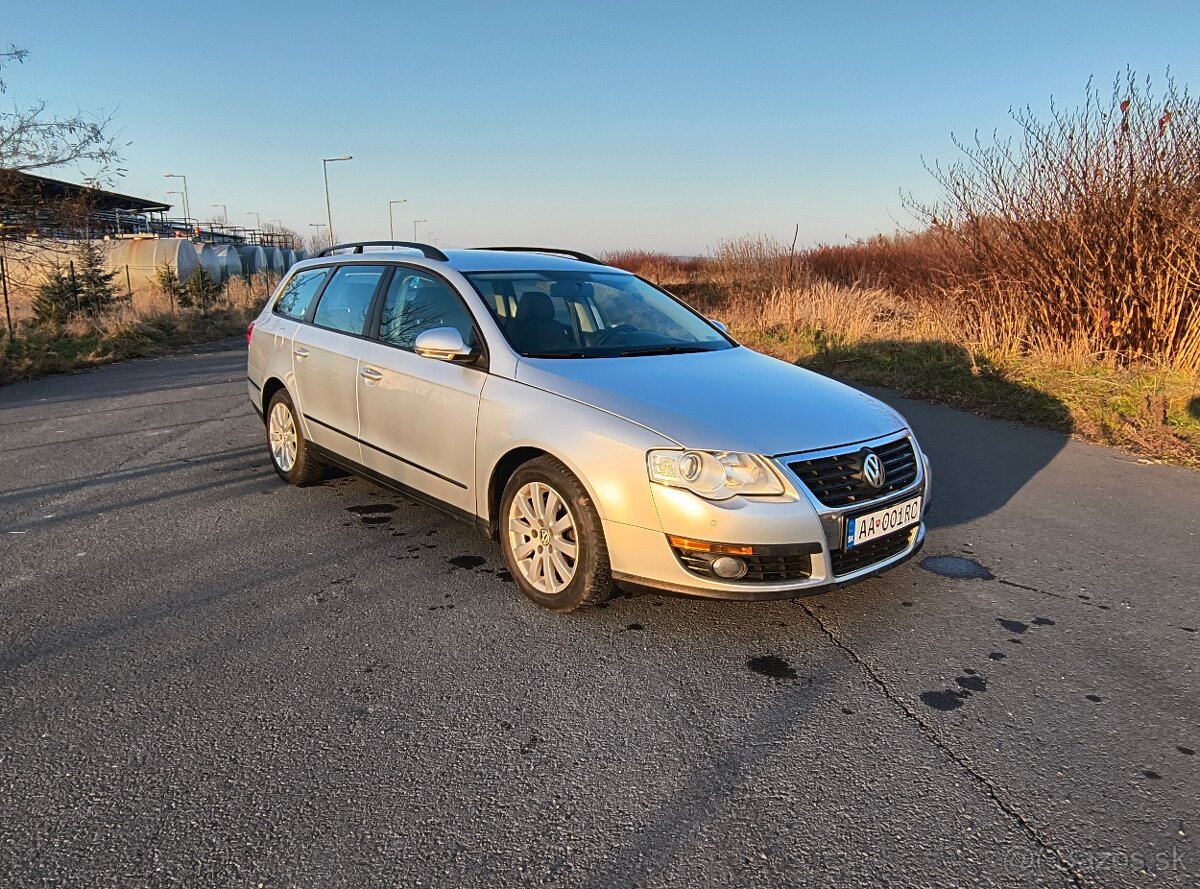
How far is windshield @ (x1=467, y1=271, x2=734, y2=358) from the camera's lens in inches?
163

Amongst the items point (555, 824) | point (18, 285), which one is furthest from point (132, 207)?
point (555, 824)

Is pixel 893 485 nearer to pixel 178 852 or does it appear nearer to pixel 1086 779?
pixel 1086 779

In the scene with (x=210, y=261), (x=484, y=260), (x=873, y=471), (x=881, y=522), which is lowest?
(x=881, y=522)

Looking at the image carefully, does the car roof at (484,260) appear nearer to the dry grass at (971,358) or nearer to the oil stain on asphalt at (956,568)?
the oil stain on asphalt at (956,568)

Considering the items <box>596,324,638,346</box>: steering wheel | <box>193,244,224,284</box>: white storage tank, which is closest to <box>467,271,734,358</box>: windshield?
<box>596,324,638,346</box>: steering wheel

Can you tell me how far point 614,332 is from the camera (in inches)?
175

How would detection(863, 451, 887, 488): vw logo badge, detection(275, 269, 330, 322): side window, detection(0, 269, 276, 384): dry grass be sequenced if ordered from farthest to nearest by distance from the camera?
detection(0, 269, 276, 384): dry grass < detection(275, 269, 330, 322): side window < detection(863, 451, 887, 488): vw logo badge

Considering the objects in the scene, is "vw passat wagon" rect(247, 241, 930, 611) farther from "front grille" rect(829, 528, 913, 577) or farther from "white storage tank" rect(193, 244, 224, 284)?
"white storage tank" rect(193, 244, 224, 284)

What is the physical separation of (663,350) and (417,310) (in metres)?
1.40

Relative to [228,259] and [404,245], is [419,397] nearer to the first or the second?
[404,245]

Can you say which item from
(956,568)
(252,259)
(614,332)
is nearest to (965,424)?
(956,568)

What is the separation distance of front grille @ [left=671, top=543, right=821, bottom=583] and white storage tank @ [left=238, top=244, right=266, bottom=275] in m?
44.4

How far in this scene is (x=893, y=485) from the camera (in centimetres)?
352

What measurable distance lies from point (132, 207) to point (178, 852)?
44.1 meters
